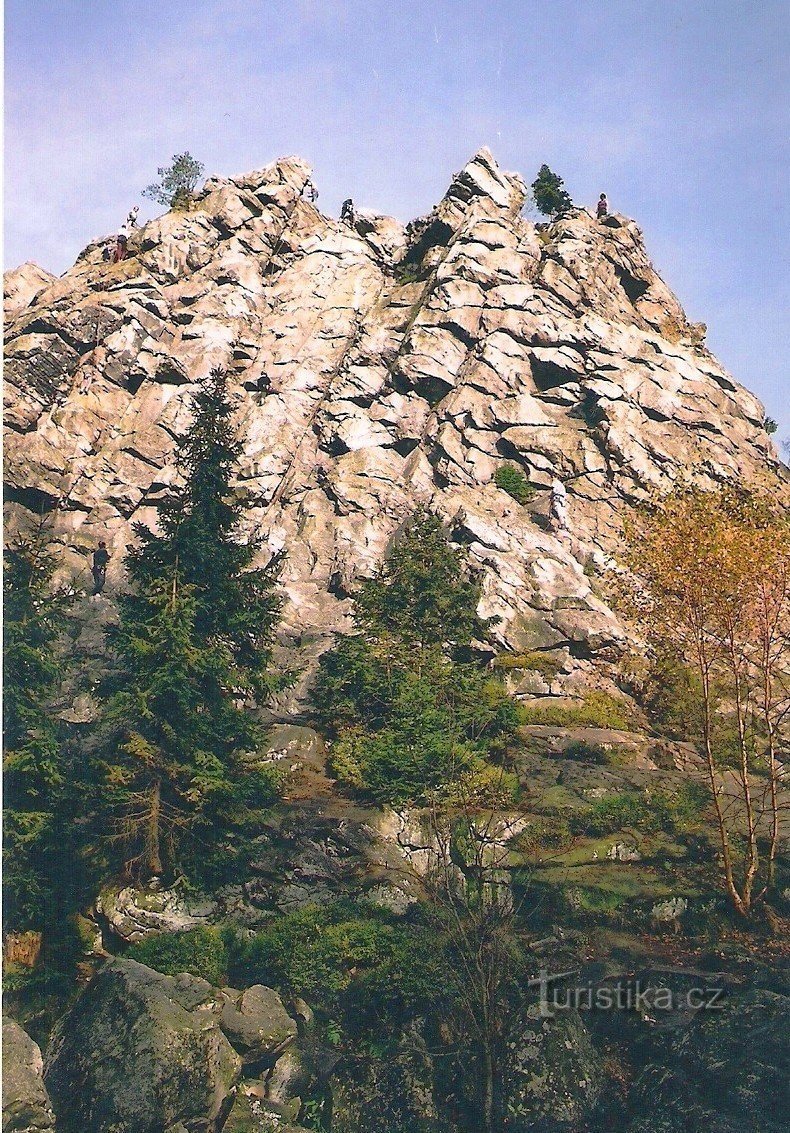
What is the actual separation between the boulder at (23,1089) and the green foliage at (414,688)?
8.65 metres

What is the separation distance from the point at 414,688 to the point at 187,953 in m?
10.2

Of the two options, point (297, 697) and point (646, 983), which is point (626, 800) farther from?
point (297, 697)

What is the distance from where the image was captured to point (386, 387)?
156 ft

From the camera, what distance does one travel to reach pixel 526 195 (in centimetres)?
5878

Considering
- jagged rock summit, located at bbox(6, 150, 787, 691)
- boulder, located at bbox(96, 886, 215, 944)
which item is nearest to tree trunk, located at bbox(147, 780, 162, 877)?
boulder, located at bbox(96, 886, 215, 944)

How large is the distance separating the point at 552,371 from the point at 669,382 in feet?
22.4

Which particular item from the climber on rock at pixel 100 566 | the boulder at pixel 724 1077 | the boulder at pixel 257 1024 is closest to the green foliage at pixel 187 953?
the boulder at pixel 257 1024

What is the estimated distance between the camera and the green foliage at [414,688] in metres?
21.5

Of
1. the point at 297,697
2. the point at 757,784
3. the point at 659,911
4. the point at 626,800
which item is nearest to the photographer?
the point at 659,911

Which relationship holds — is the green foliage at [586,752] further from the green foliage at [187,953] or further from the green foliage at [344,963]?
the green foliage at [187,953]

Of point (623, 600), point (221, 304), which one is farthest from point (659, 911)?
point (221, 304)

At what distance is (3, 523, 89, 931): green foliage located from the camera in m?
16.5

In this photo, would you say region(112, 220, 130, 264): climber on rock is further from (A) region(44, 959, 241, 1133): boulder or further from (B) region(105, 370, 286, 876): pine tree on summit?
(A) region(44, 959, 241, 1133): boulder

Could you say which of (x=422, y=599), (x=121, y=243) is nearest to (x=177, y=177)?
(x=121, y=243)
